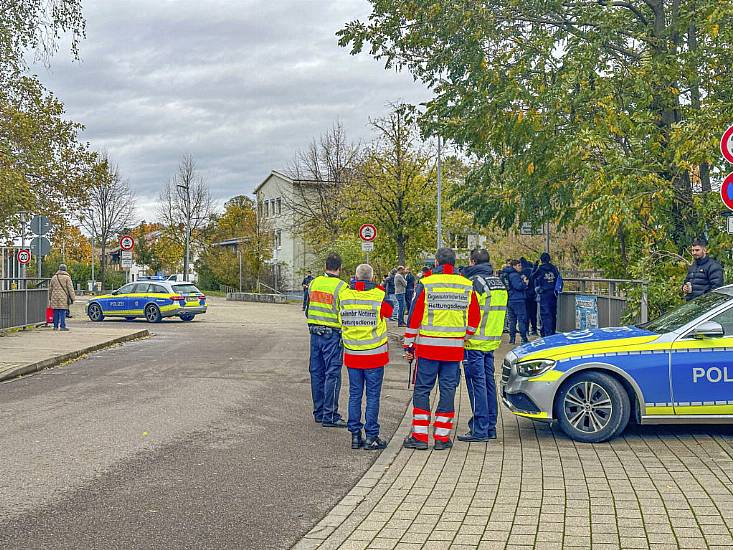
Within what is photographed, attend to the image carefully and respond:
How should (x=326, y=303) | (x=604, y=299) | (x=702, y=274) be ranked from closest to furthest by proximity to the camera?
1. (x=326, y=303)
2. (x=702, y=274)
3. (x=604, y=299)

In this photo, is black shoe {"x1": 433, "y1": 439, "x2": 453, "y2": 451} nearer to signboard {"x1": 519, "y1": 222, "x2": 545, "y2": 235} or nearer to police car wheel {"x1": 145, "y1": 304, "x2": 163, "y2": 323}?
signboard {"x1": 519, "y1": 222, "x2": 545, "y2": 235}

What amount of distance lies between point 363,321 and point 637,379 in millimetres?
2616

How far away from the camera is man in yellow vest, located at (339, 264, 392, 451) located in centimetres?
886

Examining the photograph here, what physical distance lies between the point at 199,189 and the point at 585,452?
231 ft

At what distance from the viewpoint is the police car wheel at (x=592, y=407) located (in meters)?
8.81

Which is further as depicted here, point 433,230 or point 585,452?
point 433,230

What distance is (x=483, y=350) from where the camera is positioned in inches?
358

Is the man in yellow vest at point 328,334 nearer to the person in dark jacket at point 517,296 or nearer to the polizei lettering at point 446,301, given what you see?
the polizei lettering at point 446,301

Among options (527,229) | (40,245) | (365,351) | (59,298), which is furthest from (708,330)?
(40,245)

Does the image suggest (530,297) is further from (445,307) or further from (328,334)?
(445,307)

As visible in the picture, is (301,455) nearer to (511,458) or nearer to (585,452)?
(511,458)

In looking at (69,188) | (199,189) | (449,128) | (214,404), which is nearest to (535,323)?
(449,128)

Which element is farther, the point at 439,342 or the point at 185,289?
the point at 185,289

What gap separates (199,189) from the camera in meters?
76.5
